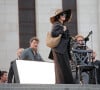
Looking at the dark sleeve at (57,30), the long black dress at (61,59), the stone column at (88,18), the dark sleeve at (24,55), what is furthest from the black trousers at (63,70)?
the stone column at (88,18)

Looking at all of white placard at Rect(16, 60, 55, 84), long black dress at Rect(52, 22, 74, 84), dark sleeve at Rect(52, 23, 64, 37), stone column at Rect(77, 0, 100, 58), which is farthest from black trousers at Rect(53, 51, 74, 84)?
stone column at Rect(77, 0, 100, 58)

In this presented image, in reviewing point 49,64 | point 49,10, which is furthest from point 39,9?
point 49,64

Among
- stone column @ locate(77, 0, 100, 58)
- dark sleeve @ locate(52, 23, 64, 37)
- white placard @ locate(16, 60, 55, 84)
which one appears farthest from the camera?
stone column @ locate(77, 0, 100, 58)

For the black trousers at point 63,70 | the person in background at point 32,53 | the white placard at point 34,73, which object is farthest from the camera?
the person in background at point 32,53

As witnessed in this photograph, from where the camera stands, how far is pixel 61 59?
17688mm

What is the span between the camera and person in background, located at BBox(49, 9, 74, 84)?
57.9ft

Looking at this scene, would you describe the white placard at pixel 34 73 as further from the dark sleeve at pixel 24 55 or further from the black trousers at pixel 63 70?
the dark sleeve at pixel 24 55

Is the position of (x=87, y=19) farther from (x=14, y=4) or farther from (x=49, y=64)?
(x=49, y=64)

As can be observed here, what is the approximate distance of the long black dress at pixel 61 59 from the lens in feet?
57.9

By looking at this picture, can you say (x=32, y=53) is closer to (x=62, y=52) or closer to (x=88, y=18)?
(x=62, y=52)

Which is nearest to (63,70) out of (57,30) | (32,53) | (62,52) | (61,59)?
(61,59)

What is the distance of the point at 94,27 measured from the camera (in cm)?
2777

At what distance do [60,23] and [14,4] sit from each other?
33.4ft

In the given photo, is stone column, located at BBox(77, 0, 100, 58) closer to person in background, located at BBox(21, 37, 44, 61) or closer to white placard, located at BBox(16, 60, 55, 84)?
person in background, located at BBox(21, 37, 44, 61)
